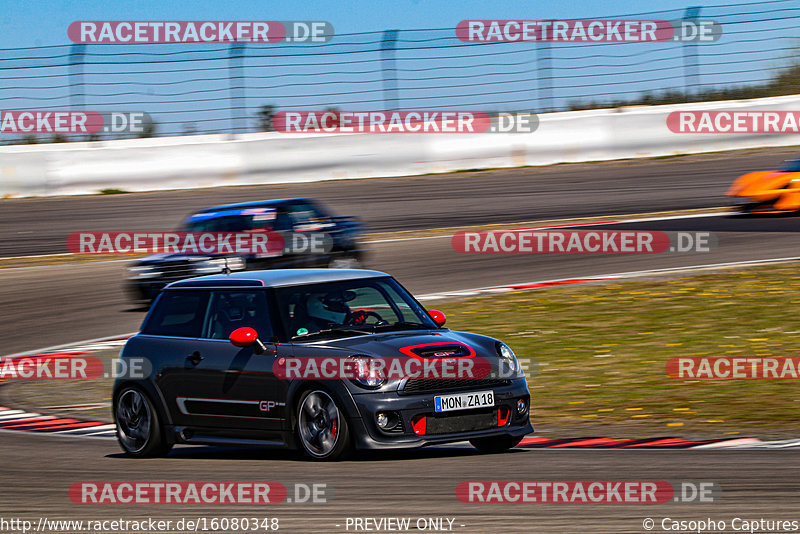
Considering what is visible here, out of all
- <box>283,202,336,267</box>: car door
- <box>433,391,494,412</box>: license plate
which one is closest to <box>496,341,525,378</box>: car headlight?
<box>433,391,494,412</box>: license plate

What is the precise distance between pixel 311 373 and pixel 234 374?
2.33ft

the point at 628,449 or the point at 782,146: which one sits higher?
the point at 782,146

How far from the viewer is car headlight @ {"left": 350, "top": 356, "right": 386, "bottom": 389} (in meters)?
7.35

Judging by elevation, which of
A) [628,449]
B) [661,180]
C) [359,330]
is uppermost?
[661,180]

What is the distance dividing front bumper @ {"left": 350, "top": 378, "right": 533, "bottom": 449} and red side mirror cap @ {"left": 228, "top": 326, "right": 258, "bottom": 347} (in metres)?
0.90

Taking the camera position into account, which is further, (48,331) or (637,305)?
(48,331)

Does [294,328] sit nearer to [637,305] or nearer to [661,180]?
[637,305]

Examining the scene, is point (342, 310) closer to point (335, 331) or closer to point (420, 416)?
point (335, 331)

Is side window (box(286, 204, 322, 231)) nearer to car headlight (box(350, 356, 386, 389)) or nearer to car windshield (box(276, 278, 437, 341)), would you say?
car windshield (box(276, 278, 437, 341))

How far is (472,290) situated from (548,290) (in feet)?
3.67

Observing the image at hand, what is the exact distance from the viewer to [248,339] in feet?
25.5

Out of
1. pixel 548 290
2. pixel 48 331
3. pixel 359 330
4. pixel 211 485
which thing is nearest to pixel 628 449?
pixel 359 330

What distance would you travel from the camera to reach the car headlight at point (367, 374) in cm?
735

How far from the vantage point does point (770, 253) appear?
17.7 m
